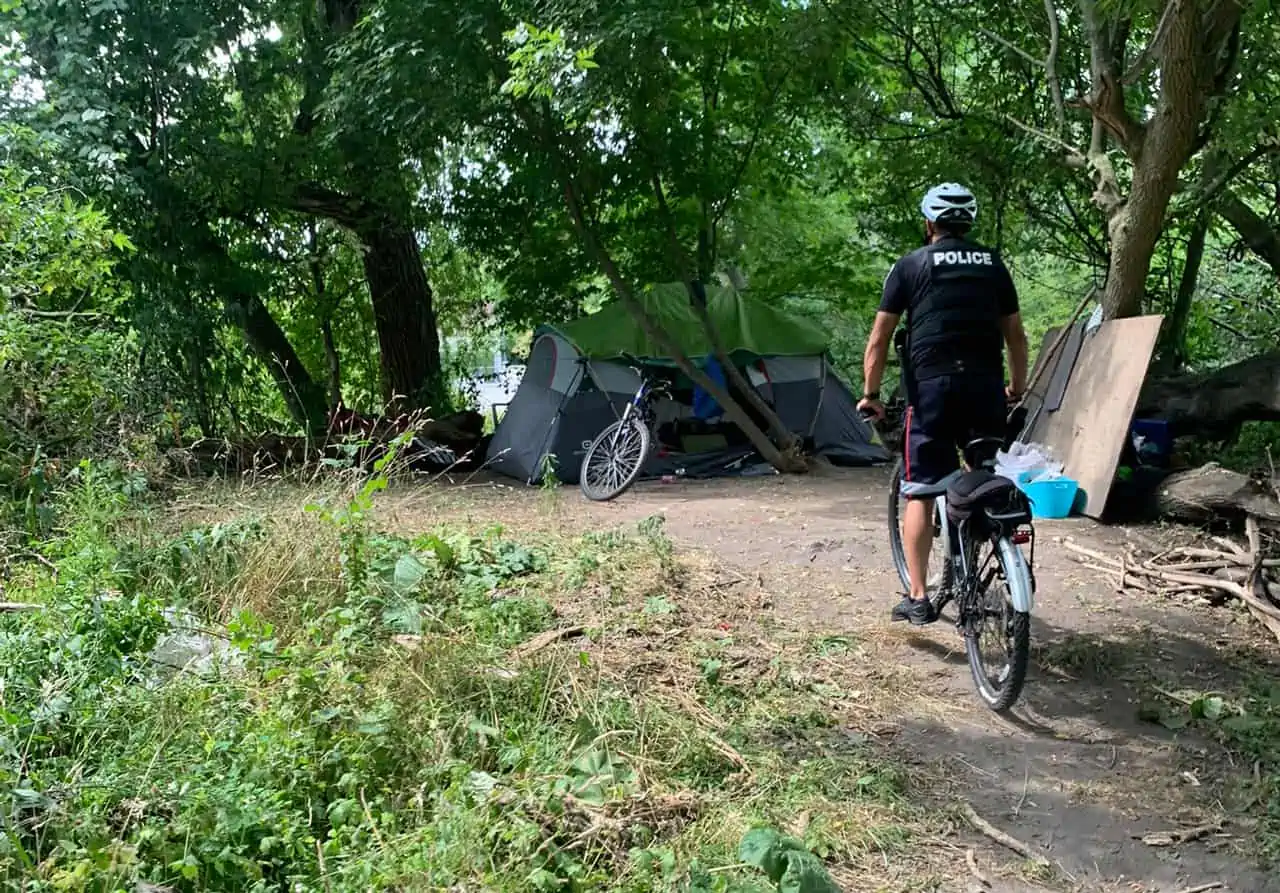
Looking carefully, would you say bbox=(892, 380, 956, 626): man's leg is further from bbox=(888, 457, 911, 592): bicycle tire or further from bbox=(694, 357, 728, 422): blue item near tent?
bbox=(694, 357, 728, 422): blue item near tent

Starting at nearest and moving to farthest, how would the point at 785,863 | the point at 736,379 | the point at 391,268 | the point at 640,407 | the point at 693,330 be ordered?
the point at 785,863 < the point at 640,407 < the point at 736,379 < the point at 693,330 < the point at 391,268

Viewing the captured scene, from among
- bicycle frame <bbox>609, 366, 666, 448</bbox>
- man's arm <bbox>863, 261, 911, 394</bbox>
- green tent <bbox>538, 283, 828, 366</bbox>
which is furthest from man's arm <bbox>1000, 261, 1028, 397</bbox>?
green tent <bbox>538, 283, 828, 366</bbox>

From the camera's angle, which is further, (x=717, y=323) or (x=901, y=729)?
(x=717, y=323)

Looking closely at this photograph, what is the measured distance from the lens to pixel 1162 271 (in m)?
11.6

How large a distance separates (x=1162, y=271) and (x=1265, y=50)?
4.86 meters

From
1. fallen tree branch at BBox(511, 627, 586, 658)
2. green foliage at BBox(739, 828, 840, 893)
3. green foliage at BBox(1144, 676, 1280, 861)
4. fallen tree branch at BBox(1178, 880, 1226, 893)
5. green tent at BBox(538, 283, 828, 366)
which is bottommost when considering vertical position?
fallen tree branch at BBox(1178, 880, 1226, 893)

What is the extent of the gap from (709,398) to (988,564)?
20.5 feet

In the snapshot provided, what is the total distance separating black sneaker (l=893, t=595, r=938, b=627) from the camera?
3.83 metres

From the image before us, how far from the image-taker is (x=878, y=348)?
12.3 ft

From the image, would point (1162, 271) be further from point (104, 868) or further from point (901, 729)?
point (104, 868)

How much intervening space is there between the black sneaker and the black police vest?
3.03 feet

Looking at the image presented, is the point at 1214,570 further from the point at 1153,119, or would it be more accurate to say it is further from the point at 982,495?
the point at 1153,119

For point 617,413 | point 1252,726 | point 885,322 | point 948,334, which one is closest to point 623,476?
point 617,413

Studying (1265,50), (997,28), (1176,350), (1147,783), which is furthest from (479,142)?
(1147,783)
